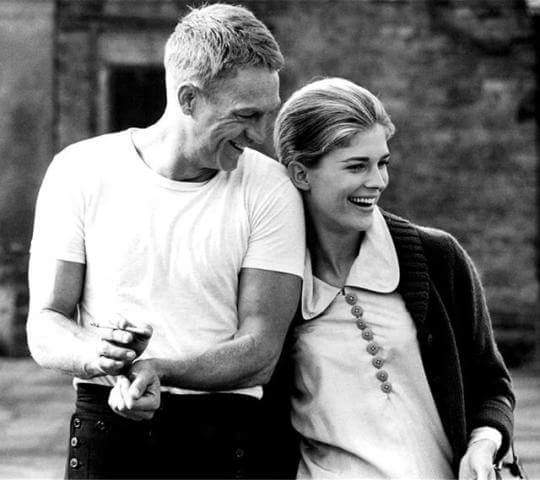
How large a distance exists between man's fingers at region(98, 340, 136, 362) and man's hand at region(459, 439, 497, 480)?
2.77 ft

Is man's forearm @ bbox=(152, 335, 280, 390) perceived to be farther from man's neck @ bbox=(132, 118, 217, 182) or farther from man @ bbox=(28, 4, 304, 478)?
man's neck @ bbox=(132, 118, 217, 182)

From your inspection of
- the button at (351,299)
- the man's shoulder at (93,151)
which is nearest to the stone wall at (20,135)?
the man's shoulder at (93,151)

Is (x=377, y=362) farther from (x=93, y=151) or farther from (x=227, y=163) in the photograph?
(x=93, y=151)

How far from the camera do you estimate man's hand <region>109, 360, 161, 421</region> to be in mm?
2723

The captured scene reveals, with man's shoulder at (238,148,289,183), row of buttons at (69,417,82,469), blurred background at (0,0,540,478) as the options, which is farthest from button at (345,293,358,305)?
blurred background at (0,0,540,478)

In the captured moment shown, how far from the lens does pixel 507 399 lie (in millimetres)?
3256

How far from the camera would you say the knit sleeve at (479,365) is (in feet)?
10.4

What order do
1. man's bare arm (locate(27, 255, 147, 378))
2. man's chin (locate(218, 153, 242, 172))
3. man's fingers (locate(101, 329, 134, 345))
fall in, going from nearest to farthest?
1. man's fingers (locate(101, 329, 134, 345))
2. man's bare arm (locate(27, 255, 147, 378))
3. man's chin (locate(218, 153, 242, 172))

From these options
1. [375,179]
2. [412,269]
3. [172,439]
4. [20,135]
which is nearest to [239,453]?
[172,439]

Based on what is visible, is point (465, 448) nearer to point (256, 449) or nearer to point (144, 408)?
point (256, 449)

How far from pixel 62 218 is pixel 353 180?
668 millimetres

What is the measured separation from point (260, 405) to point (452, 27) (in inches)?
322

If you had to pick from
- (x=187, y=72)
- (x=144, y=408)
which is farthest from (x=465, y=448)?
(x=187, y=72)

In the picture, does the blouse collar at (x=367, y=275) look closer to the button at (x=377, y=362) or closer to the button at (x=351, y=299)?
the button at (x=351, y=299)
